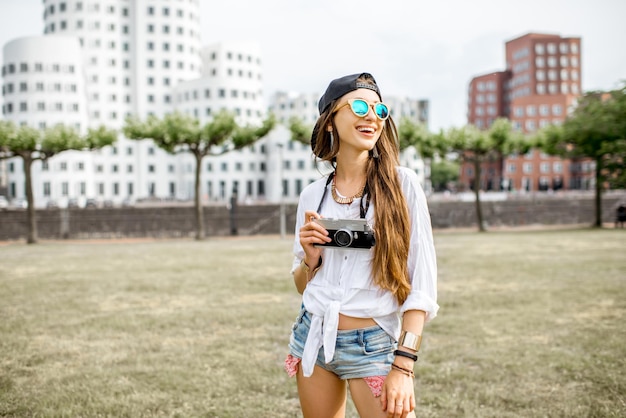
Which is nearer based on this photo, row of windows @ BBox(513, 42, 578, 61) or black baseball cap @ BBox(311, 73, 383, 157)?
black baseball cap @ BBox(311, 73, 383, 157)

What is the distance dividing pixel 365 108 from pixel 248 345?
5.01 meters

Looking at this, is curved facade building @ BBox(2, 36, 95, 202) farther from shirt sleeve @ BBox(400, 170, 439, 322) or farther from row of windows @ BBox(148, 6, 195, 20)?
shirt sleeve @ BBox(400, 170, 439, 322)

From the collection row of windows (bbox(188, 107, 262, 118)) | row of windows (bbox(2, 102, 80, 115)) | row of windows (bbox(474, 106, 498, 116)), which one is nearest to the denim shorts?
row of windows (bbox(2, 102, 80, 115))

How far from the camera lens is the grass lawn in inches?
191

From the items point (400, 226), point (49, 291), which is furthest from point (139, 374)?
point (49, 291)

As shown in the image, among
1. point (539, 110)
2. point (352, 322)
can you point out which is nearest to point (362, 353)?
point (352, 322)

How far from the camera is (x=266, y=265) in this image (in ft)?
50.6

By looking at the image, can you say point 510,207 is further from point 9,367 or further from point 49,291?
point 9,367

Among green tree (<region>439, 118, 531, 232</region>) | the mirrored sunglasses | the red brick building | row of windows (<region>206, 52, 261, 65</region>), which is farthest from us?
the red brick building

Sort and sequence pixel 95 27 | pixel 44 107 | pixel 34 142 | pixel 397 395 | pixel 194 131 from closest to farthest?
pixel 397 395 → pixel 34 142 → pixel 194 131 → pixel 44 107 → pixel 95 27

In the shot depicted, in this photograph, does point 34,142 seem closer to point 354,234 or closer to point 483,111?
point 354,234

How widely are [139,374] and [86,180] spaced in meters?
76.5

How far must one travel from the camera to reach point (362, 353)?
2.29m

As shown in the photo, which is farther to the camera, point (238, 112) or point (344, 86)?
point (238, 112)
